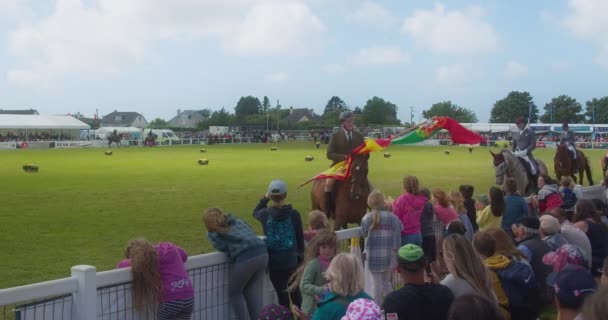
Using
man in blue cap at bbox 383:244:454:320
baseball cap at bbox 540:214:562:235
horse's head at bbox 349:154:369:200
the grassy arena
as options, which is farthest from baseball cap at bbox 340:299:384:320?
horse's head at bbox 349:154:369:200

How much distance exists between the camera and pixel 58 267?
10586 mm

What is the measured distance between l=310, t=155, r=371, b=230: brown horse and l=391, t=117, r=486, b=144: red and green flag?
1.04 m

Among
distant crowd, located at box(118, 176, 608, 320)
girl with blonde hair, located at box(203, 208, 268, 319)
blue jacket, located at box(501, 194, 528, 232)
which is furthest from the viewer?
blue jacket, located at box(501, 194, 528, 232)

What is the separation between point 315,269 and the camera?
588cm

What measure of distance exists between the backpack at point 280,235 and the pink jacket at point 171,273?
4.98 feet

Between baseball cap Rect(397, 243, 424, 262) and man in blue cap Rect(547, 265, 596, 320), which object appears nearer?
man in blue cap Rect(547, 265, 596, 320)

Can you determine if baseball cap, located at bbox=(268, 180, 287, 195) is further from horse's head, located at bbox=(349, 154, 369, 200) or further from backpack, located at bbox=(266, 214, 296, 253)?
horse's head, located at bbox=(349, 154, 369, 200)

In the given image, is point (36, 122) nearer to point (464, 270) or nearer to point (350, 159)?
point (350, 159)

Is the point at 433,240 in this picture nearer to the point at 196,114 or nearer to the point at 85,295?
the point at 85,295

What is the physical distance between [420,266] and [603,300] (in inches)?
88.9

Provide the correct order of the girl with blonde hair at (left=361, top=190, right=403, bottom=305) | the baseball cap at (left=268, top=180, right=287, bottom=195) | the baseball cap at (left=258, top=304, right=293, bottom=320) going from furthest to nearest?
the girl with blonde hair at (left=361, top=190, right=403, bottom=305) → the baseball cap at (left=268, top=180, right=287, bottom=195) → the baseball cap at (left=258, top=304, right=293, bottom=320)

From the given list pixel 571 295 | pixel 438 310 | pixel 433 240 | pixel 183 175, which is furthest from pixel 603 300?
pixel 183 175

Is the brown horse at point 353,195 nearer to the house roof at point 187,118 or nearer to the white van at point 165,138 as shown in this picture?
the white van at point 165,138

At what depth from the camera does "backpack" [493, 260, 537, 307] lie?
570cm
